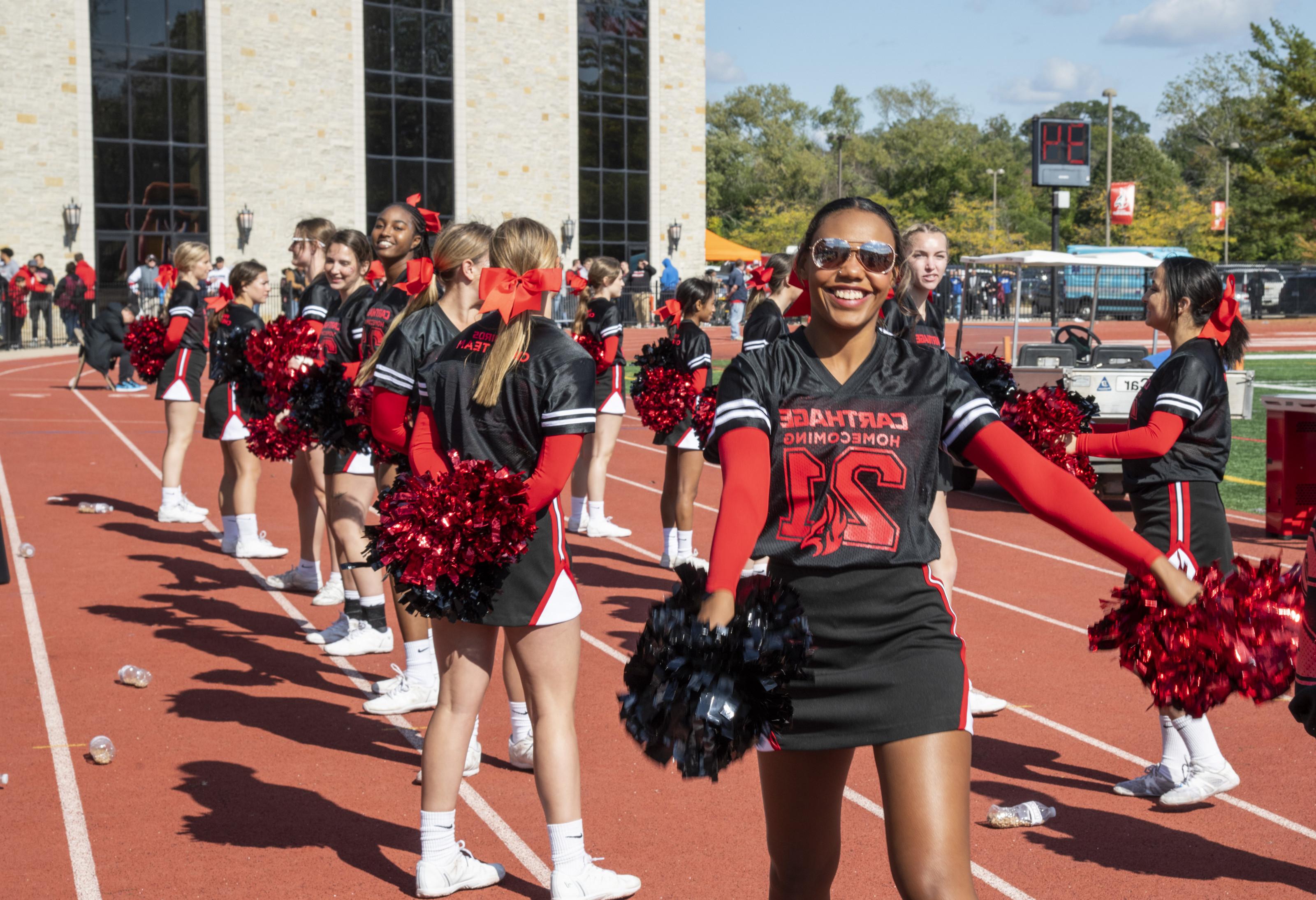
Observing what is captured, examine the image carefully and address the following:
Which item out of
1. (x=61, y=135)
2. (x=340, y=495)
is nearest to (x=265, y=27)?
(x=61, y=135)

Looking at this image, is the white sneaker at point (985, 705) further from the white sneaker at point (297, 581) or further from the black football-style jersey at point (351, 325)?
the white sneaker at point (297, 581)

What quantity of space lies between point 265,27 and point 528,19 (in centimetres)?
899

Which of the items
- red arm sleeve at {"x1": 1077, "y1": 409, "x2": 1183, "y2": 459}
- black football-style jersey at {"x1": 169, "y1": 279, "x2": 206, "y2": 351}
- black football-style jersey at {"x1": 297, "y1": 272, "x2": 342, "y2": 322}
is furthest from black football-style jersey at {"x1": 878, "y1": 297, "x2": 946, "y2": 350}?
black football-style jersey at {"x1": 169, "y1": 279, "x2": 206, "y2": 351}

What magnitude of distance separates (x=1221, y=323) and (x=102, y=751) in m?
4.70

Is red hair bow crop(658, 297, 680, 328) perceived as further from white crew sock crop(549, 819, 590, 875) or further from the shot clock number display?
the shot clock number display

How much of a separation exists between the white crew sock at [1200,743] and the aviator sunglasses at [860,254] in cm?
278

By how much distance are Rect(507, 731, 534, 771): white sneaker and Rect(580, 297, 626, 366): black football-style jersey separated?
15.1 feet

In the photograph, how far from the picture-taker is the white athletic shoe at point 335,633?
7.17 metres

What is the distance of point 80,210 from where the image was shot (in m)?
35.2

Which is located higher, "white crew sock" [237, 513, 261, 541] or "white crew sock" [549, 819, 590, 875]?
"white crew sock" [237, 513, 261, 541]

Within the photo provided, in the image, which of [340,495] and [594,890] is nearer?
[594,890]

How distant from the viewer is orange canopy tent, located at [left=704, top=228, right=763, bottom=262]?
48.0m

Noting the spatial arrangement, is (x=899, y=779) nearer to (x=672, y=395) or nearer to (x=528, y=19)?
(x=672, y=395)

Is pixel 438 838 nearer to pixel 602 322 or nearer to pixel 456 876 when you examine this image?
pixel 456 876
